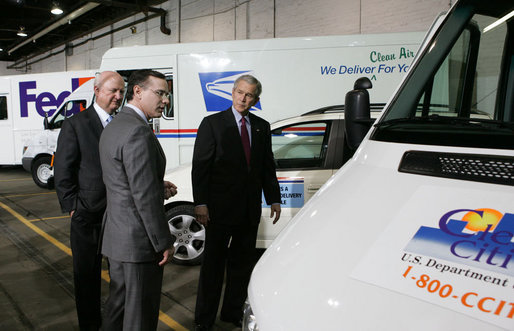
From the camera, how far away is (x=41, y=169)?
9969mm

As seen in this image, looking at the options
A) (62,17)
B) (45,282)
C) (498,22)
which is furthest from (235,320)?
(62,17)

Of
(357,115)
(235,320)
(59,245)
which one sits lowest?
(59,245)

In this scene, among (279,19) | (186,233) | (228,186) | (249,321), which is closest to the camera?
(249,321)

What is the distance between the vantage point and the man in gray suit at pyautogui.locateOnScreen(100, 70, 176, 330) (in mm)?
1980

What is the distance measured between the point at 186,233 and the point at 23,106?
990 cm

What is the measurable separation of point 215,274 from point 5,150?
11660 mm

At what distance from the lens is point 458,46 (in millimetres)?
2006

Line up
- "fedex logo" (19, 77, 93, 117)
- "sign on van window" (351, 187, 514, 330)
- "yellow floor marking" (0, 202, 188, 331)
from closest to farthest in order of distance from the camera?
"sign on van window" (351, 187, 514, 330), "yellow floor marking" (0, 202, 188, 331), "fedex logo" (19, 77, 93, 117)

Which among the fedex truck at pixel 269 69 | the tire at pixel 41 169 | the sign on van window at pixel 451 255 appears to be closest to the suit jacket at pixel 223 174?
the sign on van window at pixel 451 255

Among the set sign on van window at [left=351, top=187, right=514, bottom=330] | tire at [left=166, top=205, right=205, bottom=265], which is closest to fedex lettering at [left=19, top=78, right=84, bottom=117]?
tire at [left=166, top=205, right=205, bottom=265]

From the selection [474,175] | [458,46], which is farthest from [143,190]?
[458,46]

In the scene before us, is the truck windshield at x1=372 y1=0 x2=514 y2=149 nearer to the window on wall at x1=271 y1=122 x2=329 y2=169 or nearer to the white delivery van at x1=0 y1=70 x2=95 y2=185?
the window on wall at x1=271 y1=122 x2=329 y2=169

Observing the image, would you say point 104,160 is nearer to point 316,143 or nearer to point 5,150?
point 316,143

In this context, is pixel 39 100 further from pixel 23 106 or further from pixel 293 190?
pixel 293 190
